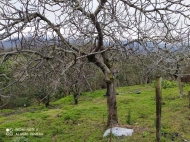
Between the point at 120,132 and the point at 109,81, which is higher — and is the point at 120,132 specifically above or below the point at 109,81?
below

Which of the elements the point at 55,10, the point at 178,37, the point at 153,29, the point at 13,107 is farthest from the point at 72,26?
the point at 13,107

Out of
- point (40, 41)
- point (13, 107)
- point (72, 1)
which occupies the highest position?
point (72, 1)

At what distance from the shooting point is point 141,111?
744 cm

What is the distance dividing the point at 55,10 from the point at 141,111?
17.7ft

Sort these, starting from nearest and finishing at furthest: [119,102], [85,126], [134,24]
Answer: [134,24] → [85,126] → [119,102]

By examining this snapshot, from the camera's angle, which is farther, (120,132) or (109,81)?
(109,81)

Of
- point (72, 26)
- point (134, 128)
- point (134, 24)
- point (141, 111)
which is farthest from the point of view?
point (141, 111)

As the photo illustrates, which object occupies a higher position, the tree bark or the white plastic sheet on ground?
the tree bark

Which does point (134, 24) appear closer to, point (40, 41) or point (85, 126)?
point (40, 41)

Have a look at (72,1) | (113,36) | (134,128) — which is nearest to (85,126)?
(134,128)

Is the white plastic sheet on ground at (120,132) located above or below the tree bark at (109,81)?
below

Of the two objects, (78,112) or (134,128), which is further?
(78,112)

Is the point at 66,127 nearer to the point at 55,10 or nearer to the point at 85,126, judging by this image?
the point at 85,126

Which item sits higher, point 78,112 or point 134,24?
point 134,24
